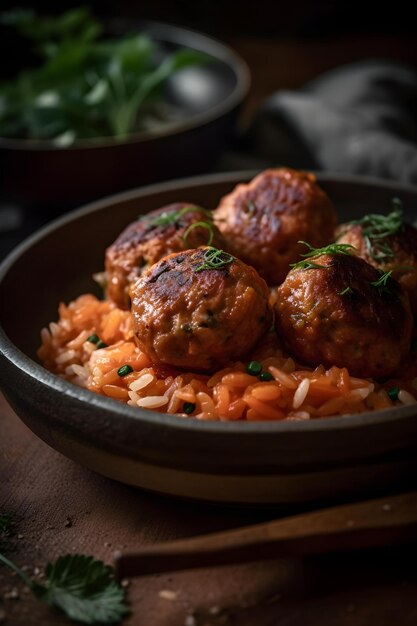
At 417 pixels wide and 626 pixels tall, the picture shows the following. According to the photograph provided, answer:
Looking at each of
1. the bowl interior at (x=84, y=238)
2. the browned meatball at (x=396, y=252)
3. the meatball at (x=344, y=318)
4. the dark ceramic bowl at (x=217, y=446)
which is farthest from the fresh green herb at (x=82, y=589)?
the browned meatball at (x=396, y=252)

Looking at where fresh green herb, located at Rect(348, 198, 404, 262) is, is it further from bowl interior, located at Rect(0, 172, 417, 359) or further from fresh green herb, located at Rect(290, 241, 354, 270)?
bowl interior, located at Rect(0, 172, 417, 359)

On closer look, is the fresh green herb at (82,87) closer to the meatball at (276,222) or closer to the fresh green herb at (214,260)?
the meatball at (276,222)

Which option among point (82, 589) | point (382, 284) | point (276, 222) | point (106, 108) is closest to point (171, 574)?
point (82, 589)

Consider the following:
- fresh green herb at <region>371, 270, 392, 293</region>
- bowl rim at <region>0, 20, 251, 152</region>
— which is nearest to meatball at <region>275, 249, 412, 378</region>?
fresh green herb at <region>371, 270, 392, 293</region>

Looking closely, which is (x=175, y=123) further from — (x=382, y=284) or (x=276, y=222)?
(x=382, y=284)

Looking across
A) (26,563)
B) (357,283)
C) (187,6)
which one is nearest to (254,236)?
(357,283)

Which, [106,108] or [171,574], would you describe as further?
[106,108]

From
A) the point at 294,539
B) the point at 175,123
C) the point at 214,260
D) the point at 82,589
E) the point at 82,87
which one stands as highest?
the point at 214,260

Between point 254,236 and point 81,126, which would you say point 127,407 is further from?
point 81,126
